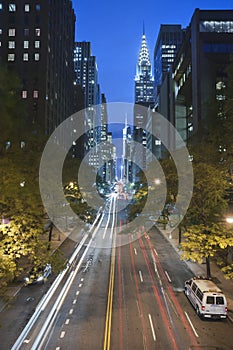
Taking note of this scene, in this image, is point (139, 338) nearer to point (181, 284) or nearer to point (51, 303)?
point (51, 303)

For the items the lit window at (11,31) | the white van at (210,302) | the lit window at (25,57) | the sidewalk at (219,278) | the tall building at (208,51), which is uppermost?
the lit window at (11,31)

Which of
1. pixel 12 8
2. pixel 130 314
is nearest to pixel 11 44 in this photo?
pixel 12 8

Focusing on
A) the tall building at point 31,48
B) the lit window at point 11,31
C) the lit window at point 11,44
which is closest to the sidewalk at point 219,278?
the tall building at point 31,48

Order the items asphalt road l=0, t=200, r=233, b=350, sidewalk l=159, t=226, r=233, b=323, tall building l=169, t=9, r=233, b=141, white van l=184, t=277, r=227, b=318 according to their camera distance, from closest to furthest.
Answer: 1. asphalt road l=0, t=200, r=233, b=350
2. white van l=184, t=277, r=227, b=318
3. sidewalk l=159, t=226, r=233, b=323
4. tall building l=169, t=9, r=233, b=141

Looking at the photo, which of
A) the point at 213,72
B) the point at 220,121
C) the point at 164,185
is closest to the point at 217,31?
the point at 213,72

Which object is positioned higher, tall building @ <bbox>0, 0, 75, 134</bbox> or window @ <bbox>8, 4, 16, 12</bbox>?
window @ <bbox>8, 4, 16, 12</bbox>

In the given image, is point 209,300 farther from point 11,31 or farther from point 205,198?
point 11,31

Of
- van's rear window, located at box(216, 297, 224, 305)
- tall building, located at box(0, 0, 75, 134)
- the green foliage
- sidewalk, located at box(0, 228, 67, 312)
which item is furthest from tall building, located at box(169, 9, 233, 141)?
van's rear window, located at box(216, 297, 224, 305)

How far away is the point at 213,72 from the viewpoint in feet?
197

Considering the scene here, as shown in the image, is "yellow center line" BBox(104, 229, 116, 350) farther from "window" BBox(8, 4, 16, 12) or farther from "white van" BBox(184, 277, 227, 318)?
"window" BBox(8, 4, 16, 12)

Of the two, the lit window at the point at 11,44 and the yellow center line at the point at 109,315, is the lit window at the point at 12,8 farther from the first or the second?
the yellow center line at the point at 109,315

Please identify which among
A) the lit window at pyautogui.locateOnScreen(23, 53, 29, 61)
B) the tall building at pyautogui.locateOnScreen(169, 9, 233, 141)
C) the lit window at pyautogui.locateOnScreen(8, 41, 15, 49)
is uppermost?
the lit window at pyautogui.locateOnScreen(8, 41, 15, 49)

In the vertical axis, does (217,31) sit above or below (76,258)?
above

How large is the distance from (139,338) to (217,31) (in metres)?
62.2
